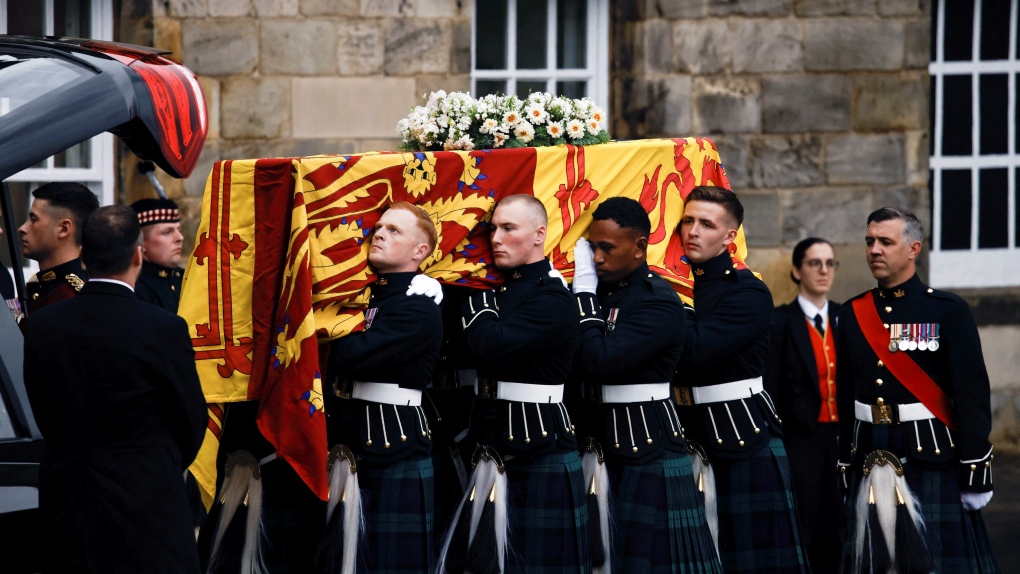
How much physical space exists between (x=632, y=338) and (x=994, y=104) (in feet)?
18.1

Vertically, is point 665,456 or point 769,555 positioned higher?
point 665,456

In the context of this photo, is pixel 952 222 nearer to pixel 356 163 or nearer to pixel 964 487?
pixel 964 487

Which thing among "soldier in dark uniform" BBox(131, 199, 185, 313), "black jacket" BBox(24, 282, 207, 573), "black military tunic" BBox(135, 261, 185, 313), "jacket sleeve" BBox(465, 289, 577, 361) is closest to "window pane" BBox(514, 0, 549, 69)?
"soldier in dark uniform" BBox(131, 199, 185, 313)

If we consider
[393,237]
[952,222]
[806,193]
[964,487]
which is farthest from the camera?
[952,222]

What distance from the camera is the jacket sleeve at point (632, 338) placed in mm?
5445

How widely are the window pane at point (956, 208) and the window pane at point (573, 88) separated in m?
2.63

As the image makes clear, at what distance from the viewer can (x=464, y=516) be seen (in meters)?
5.40

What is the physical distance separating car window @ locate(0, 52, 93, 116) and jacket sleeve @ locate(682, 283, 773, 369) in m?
2.62

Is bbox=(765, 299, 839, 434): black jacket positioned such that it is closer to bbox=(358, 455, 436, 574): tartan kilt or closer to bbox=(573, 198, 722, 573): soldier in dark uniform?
bbox=(573, 198, 722, 573): soldier in dark uniform

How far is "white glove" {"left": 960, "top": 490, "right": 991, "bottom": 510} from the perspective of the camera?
576 cm

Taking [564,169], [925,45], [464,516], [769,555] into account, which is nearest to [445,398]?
[464,516]

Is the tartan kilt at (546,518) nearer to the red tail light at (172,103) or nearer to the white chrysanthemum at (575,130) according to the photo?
the white chrysanthemum at (575,130)

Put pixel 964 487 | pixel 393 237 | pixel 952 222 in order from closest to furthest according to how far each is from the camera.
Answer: pixel 393 237 → pixel 964 487 → pixel 952 222

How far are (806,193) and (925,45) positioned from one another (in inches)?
49.2
